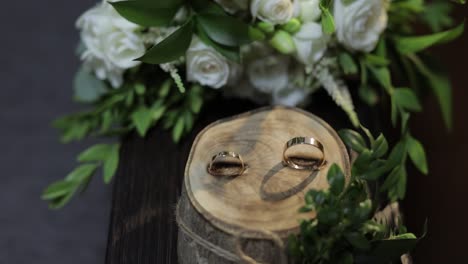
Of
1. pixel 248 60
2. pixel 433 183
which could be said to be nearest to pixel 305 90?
pixel 248 60

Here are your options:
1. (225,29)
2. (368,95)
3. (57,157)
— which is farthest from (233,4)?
(57,157)

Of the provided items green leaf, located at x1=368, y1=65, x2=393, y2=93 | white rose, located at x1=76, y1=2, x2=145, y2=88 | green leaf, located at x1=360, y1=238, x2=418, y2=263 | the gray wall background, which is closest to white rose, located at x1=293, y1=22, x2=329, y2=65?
green leaf, located at x1=368, y1=65, x2=393, y2=93

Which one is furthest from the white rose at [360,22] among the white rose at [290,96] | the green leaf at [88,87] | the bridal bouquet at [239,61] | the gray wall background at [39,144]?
the gray wall background at [39,144]

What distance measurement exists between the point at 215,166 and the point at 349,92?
0.40 metres

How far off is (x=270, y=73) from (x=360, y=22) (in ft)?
0.52

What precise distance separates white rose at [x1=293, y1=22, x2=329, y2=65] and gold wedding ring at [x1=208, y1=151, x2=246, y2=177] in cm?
25

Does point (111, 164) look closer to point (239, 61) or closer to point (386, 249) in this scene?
point (239, 61)

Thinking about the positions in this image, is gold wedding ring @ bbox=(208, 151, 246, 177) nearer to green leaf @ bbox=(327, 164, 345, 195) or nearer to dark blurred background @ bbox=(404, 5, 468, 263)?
green leaf @ bbox=(327, 164, 345, 195)

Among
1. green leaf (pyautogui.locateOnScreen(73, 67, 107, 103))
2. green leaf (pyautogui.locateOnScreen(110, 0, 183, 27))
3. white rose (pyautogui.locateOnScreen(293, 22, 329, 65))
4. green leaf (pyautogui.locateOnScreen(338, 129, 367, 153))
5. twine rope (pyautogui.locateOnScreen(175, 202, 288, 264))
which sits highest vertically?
green leaf (pyautogui.locateOnScreen(110, 0, 183, 27))

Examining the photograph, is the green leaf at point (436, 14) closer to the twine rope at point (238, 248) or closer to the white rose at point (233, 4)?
the white rose at point (233, 4)

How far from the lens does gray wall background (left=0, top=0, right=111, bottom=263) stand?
4.06ft

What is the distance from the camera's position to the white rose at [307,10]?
1.02 m

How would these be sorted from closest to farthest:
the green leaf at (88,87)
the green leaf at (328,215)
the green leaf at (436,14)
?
the green leaf at (328,215)
the green leaf at (88,87)
the green leaf at (436,14)

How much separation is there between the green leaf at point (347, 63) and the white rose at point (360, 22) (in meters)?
0.02
